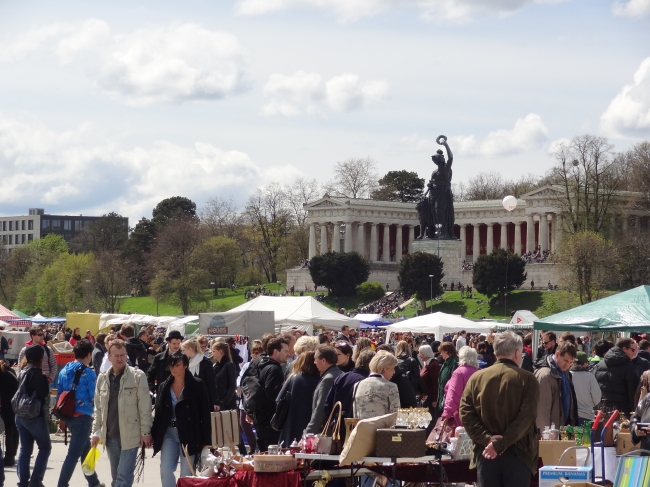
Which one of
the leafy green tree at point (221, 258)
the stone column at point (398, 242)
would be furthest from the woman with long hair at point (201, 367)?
the stone column at point (398, 242)

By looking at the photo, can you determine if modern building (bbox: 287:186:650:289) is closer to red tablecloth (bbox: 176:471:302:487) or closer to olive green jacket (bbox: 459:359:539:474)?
red tablecloth (bbox: 176:471:302:487)

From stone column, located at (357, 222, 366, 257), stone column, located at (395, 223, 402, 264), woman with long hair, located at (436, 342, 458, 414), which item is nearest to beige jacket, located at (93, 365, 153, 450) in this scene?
woman with long hair, located at (436, 342, 458, 414)

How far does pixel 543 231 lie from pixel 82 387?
297 ft

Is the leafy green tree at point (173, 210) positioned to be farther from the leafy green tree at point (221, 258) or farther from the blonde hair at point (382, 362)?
the blonde hair at point (382, 362)

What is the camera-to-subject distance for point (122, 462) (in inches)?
379

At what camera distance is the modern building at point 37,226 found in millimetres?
160125

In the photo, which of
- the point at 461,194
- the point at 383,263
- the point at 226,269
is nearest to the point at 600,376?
the point at 226,269

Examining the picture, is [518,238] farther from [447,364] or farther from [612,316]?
[447,364]

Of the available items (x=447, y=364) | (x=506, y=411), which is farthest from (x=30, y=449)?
(x=506, y=411)

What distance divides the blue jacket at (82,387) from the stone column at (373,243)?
9806 centimetres

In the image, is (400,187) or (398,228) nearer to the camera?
(398,228)

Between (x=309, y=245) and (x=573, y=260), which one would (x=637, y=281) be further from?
(x=309, y=245)

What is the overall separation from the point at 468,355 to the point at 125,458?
11.0ft

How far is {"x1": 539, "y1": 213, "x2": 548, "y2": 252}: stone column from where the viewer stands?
97.9 metres
